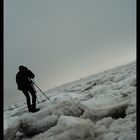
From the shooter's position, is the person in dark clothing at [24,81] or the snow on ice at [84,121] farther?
the person in dark clothing at [24,81]

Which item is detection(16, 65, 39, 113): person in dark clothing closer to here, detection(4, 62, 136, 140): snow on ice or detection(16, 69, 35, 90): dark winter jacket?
detection(16, 69, 35, 90): dark winter jacket

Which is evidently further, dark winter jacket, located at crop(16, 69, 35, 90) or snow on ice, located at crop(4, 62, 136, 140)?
dark winter jacket, located at crop(16, 69, 35, 90)

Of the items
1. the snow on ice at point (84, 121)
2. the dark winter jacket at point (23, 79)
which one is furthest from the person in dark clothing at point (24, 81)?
the snow on ice at point (84, 121)

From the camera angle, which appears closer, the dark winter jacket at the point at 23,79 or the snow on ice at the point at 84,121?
the snow on ice at the point at 84,121

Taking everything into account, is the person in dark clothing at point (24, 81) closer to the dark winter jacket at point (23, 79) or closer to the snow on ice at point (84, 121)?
the dark winter jacket at point (23, 79)

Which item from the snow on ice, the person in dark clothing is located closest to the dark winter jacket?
the person in dark clothing

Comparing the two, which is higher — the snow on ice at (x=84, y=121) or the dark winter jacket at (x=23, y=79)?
the dark winter jacket at (x=23, y=79)

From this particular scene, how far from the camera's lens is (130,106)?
5.38 meters

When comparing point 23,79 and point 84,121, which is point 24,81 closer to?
point 23,79

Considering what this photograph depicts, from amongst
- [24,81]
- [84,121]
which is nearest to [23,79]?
[24,81]

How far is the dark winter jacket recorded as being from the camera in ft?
20.9

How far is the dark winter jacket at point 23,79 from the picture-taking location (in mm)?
6371

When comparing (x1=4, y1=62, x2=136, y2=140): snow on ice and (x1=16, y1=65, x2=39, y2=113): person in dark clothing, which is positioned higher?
(x1=16, y1=65, x2=39, y2=113): person in dark clothing

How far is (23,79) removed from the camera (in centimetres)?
639
